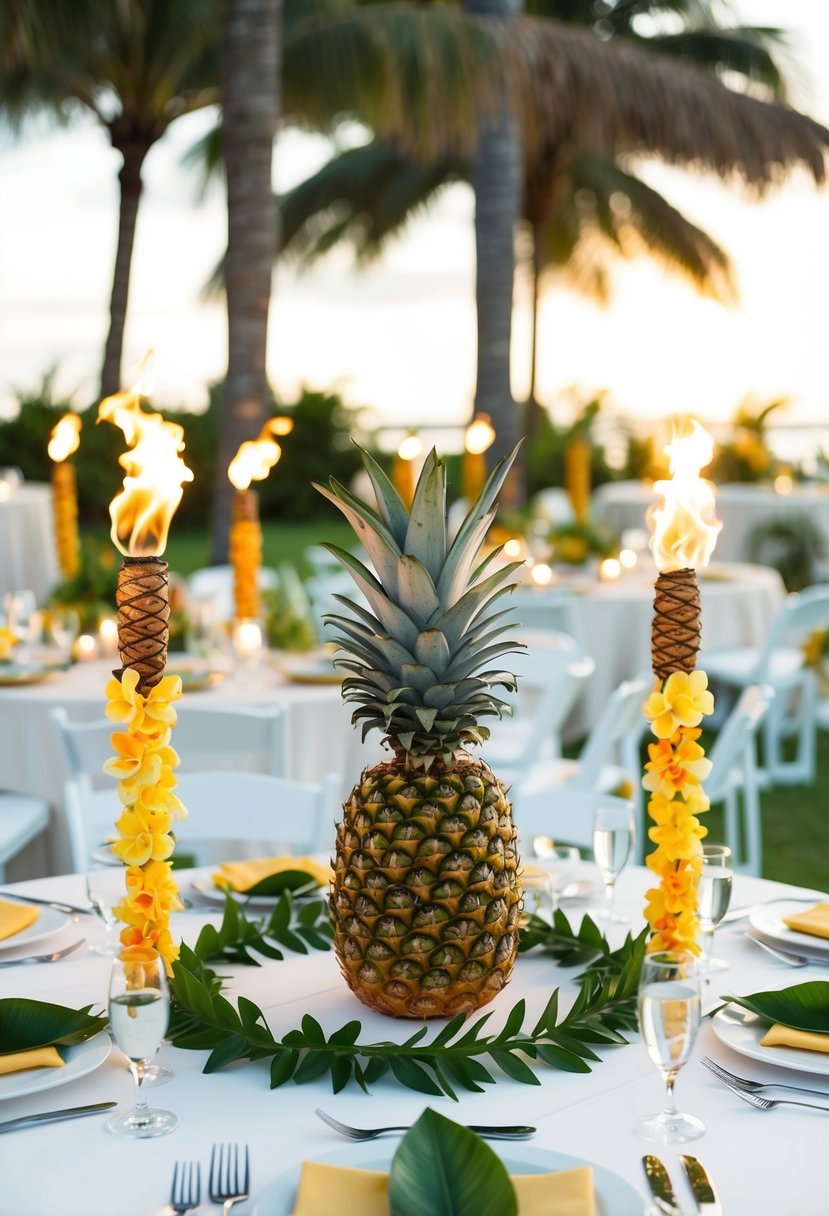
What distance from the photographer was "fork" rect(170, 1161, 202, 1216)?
141cm

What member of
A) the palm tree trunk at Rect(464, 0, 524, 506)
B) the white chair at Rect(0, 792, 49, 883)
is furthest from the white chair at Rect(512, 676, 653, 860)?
the palm tree trunk at Rect(464, 0, 524, 506)

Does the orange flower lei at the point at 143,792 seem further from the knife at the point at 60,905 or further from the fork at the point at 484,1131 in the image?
the knife at the point at 60,905

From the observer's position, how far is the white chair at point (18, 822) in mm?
4266

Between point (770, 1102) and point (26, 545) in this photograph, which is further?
point (26, 545)

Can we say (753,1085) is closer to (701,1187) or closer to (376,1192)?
(701,1187)

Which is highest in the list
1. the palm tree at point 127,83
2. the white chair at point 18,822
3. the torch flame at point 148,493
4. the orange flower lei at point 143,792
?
the palm tree at point 127,83

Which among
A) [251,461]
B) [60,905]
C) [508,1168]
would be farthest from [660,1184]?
[251,461]

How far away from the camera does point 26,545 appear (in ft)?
36.5

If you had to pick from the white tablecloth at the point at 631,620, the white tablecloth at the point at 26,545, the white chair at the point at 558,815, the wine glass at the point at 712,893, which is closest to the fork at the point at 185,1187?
the wine glass at the point at 712,893

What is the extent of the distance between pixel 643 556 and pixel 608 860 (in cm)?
654

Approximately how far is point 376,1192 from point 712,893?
0.81 m

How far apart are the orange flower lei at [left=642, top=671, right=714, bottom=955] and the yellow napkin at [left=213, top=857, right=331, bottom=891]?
85 centimetres

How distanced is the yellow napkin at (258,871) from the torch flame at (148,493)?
834 millimetres

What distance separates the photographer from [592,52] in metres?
10.8
